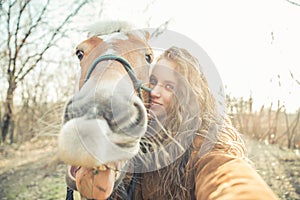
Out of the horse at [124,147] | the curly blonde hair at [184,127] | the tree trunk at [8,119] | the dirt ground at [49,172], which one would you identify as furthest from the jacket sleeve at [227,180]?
the tree trunk at [8,119]

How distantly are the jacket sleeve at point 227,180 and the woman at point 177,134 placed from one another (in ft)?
0.21

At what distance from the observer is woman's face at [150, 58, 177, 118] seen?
4.10ft

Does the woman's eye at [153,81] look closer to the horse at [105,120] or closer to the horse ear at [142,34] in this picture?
the horse at [105,120]

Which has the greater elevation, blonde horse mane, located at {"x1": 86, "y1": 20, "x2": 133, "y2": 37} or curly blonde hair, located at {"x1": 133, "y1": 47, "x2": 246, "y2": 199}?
blonde horse mane, located at {"x1": 86, "y1": 20, "x2": 133, "y2": 37}

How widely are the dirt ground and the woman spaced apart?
1.80 m

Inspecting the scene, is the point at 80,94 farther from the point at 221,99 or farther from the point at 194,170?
the point at 221,99

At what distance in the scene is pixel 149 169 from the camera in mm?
1295

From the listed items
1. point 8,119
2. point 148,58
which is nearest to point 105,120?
point 148,58

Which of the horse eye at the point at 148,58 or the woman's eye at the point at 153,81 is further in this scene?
the horse eye at the point at 148,58

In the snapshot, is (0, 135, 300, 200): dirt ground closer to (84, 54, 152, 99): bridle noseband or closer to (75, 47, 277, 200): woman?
(75, 47, 277, 200): woman

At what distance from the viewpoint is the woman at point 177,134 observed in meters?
1.17

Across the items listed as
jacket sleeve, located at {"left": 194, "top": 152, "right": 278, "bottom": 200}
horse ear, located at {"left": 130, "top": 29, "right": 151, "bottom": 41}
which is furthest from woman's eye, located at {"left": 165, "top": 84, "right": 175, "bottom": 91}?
horse ear, located at {"left": 130, "top": 29, "right": 151, "bottom": 41}

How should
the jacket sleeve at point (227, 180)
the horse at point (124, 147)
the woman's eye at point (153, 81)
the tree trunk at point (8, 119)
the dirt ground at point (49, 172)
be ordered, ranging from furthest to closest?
the tree trunk at point (8, 119), the dirt ground at point (49, 172), the woman's eye at point (153, 81), the horse at point (124, 147), the jacket sleeve at point (227, 180)

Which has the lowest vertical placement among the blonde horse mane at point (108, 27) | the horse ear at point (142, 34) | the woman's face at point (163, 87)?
the woman's face at point (163, 87)
